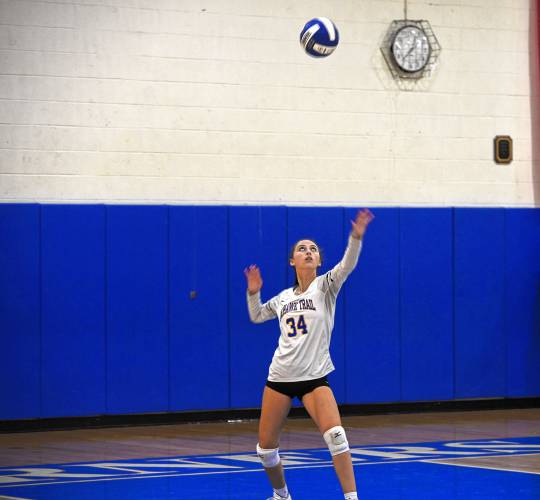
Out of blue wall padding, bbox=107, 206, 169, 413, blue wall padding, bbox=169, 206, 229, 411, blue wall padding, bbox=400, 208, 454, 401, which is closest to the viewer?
blue wall padding, bbox=107, 206, 169, 413

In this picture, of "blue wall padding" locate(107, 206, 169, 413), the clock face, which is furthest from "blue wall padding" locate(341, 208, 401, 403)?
"blue wall padding" locate(107, 206, 169, 413)

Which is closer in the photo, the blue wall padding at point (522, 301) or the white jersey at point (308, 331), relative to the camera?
the white jersey at point (308, 331)

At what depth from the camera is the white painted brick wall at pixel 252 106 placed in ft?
42.6

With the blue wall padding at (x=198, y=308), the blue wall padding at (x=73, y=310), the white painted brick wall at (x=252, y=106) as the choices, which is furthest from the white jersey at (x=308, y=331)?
the white painted brick wall at (x=252, y=106)

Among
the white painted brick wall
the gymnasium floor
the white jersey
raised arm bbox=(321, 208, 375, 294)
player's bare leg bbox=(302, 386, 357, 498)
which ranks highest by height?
the white painted brick wall

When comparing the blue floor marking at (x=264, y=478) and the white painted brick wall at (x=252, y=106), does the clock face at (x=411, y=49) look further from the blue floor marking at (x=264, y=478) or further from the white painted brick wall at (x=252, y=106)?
the blue floor marking at (x=264, y=478)

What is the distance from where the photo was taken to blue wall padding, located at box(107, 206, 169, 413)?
13211 mm

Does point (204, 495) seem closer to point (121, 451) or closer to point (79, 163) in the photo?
point (121, 451)

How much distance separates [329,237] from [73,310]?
322 centimetres

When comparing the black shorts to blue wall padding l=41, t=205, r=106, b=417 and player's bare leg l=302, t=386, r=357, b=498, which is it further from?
blue wall padding l=41, t=205, r=106, b=417

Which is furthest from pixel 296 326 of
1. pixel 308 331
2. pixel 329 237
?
pixel 329 237

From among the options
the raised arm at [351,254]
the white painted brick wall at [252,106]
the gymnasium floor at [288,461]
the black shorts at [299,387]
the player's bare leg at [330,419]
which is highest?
the white painted brick wall at [252,106]

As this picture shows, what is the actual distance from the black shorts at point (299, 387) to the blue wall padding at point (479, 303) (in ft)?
24.8

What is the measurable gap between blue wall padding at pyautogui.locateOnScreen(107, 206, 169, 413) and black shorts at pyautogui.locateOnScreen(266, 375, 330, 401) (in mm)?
5894
